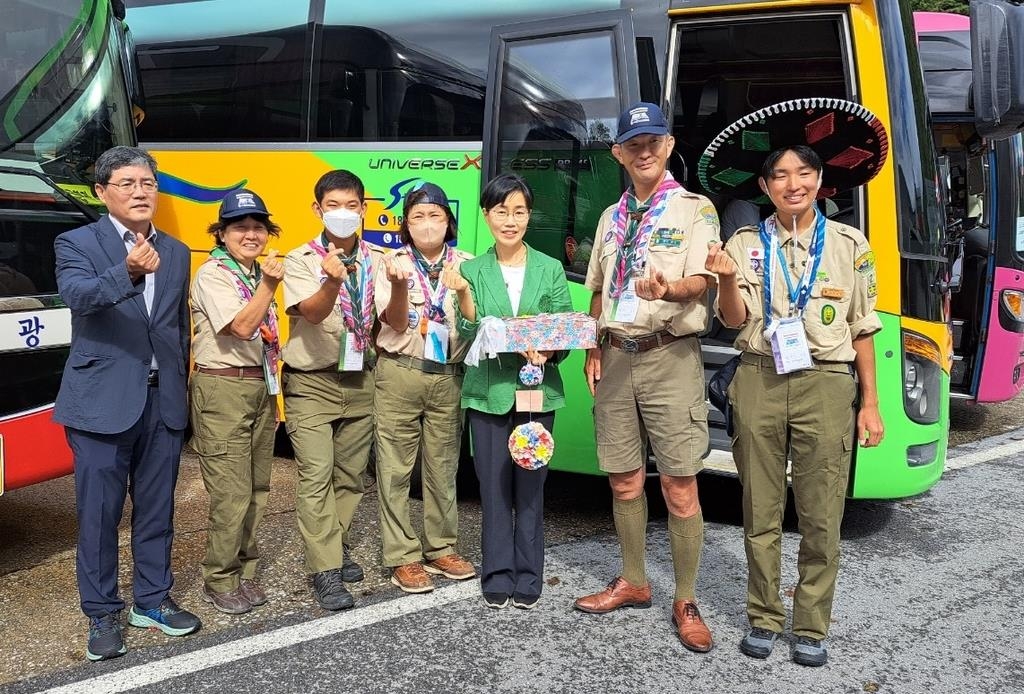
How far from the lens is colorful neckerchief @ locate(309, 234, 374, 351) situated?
386cm

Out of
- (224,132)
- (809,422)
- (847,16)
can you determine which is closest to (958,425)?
(847,16)

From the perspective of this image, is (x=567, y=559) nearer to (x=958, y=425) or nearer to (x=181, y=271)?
(x=181, y=271)

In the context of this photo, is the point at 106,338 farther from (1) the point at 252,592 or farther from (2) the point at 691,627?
(2) the point at 691,627

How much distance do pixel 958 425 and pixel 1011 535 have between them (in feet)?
10.1

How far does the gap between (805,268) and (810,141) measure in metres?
0.51

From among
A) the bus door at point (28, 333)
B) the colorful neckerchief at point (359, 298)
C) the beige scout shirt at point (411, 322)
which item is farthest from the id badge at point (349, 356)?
the bus door at point (28, 333)

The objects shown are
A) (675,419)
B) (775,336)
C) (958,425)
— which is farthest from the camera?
(958,425)

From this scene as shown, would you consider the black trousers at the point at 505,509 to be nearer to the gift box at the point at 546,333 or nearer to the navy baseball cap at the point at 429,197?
the gift box at the point at 546,333

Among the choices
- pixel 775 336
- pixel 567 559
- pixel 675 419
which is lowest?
pixel 567 559

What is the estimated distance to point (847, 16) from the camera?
4.41 metres

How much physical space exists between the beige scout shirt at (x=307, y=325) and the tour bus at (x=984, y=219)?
5.20 m

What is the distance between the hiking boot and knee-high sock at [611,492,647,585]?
1.64m

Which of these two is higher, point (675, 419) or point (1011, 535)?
point (675, 419)

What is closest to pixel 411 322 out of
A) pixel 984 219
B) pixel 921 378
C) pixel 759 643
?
pixel 759 643
